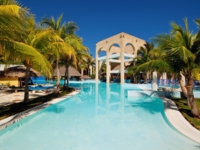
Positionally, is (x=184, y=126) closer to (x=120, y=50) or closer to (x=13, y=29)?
(x=13, y=29)

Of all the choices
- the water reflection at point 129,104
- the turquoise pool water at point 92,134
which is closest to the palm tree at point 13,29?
the turquoise pool water at point 92,134

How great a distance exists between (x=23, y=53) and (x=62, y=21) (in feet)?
33.2

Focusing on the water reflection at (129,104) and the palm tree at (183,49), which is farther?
the water reflection at (129,104)

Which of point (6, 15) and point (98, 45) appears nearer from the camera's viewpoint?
point (6, 15)

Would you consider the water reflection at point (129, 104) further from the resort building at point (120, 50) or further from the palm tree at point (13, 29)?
the resort building at point (120, 50)

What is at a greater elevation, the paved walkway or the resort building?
the resort building

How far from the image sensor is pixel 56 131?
17.9 feet

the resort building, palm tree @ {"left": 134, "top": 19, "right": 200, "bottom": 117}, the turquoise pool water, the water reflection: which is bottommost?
the turquoise pool water

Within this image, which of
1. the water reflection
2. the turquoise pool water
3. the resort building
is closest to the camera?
the turquoise pool water

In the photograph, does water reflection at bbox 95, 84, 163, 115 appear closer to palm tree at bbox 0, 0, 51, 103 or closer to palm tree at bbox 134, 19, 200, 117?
palm tree at bbox 134, 19, 200, 117

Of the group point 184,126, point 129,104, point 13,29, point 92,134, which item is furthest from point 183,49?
point 129,104

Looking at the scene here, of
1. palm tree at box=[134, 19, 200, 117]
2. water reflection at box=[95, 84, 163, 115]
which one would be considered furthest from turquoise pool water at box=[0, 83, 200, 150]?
palm tree at box=[134, 19, 200, 117]

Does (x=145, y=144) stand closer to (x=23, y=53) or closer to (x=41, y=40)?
(x=23, y=53)

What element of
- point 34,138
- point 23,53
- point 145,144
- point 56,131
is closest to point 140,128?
point 145,144
